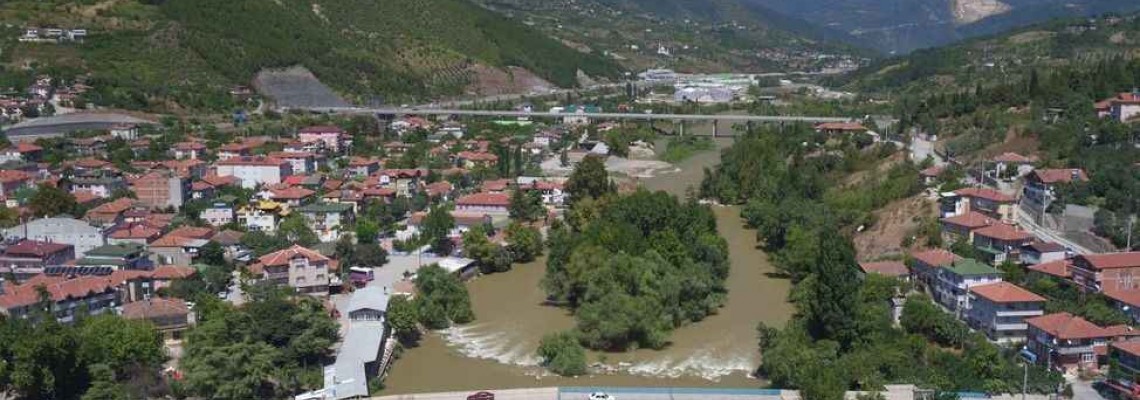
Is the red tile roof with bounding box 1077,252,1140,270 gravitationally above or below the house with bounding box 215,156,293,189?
below

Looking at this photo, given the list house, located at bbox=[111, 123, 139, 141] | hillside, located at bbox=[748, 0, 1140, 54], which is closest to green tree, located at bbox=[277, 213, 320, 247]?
house, located at bbox=[111, 123, 139, 141]

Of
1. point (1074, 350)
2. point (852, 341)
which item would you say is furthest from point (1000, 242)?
point (852, 341)

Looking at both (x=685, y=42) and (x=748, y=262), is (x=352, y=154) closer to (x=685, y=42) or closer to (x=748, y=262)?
(x=748, y=262)

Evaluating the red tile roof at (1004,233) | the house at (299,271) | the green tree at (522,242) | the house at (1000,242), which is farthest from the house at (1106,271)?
the house at (299,271)

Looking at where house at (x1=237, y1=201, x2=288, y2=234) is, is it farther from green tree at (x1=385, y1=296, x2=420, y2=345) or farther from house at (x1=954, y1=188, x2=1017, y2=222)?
house at (x1=954, y1=188, x2=1017, y2=222)

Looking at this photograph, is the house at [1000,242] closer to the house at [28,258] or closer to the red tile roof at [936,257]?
the red tile roof at [936,257]

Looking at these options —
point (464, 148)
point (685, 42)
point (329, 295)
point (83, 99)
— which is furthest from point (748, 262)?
point (685, 42)

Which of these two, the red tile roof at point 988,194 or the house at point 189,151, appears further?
the house at point 189,151
